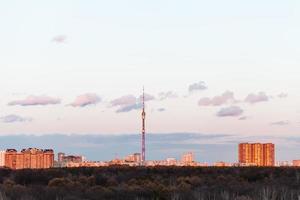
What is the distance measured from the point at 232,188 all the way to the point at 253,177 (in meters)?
18.2

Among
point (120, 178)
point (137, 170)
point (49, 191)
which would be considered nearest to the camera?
point (49, 191)

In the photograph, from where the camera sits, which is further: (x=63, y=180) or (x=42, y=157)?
(x=42, y=157)

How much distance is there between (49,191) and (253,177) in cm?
2415

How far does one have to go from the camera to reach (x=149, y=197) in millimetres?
28016

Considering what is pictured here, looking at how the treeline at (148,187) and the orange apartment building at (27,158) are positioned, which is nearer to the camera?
the treeline at (148,187)

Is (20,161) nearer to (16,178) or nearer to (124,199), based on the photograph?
(16,178)

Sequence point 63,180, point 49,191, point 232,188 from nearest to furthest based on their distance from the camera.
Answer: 1. point 49,191
2. point 232,188
3. point 63,180

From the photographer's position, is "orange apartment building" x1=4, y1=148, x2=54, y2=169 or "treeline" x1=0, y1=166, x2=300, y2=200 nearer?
"treeline" x1=0, y1=166, x2=300, y2=200

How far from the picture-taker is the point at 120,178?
46.3 metres

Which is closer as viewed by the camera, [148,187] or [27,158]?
[148,187]

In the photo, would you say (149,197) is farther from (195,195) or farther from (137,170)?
(137,170)

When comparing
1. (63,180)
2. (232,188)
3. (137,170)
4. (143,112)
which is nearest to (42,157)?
(143,112)

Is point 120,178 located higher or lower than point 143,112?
lower

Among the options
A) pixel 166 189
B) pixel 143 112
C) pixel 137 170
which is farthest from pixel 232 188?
pixel 143 112
